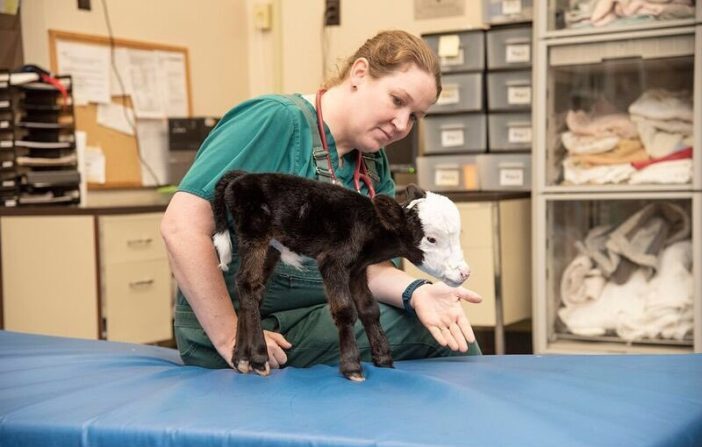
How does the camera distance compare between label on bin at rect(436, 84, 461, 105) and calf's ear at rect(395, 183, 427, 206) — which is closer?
calf's ear at rect(395, 183, 427, 206)

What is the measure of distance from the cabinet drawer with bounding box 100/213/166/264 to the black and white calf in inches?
69.2

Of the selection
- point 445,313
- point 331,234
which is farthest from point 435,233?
point 445,313

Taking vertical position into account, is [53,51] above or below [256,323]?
above

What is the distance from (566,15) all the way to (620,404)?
209cm

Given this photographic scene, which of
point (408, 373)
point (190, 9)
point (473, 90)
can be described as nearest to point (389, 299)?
point (408, 373)

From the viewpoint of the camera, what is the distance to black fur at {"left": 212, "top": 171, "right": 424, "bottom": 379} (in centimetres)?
123

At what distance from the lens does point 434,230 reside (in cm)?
124

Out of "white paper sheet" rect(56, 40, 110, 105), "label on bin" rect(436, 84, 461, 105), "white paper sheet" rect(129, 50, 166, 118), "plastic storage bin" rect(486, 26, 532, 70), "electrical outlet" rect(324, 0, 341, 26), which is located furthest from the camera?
"electrical outlet" rect(324, 0, 341, 26)

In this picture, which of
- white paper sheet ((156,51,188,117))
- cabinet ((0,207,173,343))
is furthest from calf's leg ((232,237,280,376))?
white paper sheet ((156,51,188,117))

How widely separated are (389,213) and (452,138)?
2.20 metres

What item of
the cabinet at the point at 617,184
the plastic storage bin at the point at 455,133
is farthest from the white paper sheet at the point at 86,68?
the cabinet at the point at 617,184

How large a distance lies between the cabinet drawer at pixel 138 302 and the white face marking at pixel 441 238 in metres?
1.93

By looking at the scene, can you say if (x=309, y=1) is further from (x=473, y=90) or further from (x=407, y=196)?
(x=407, y=196)

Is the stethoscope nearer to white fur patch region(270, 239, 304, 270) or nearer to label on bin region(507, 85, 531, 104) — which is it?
white fur patch region(270, 239, 304, 270)
